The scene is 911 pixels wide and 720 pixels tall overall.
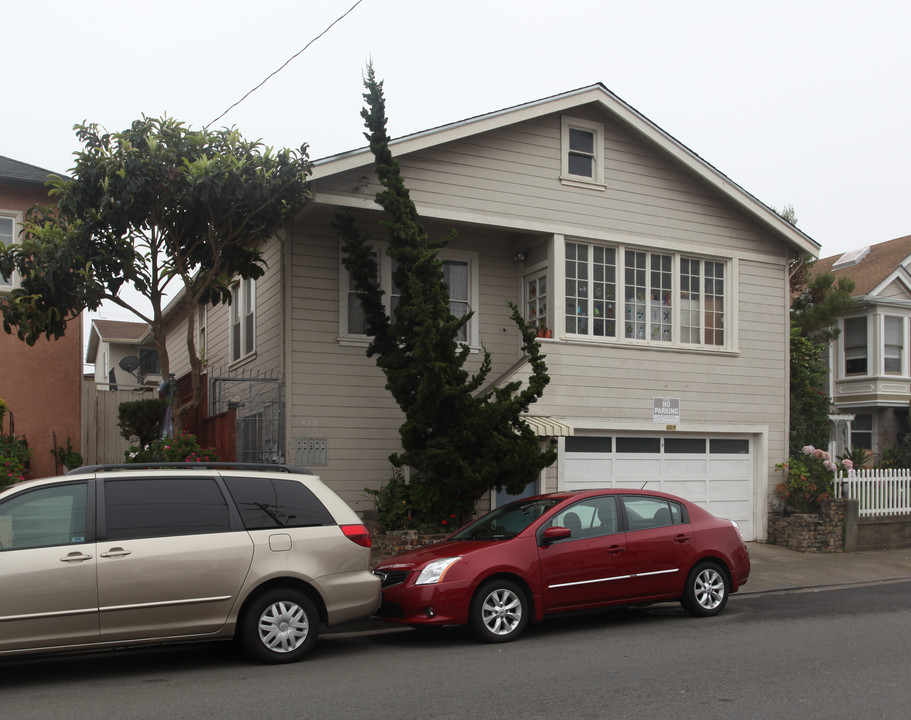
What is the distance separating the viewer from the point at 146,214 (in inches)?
465

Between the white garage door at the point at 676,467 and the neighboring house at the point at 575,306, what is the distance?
31 mm

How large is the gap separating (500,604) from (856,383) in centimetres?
2166

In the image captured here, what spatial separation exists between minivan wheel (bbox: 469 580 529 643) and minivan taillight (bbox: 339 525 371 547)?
124 centimetres

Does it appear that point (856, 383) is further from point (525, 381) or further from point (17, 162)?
point (17, 162)

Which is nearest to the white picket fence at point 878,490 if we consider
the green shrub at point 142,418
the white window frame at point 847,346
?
the white window frame at point 847,346

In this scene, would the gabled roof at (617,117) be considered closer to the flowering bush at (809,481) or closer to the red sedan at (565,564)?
the flowering bush at (809,481)

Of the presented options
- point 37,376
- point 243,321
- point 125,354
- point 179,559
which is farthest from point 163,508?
point 125,354

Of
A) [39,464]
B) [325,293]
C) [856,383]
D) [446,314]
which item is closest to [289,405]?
[325,293]

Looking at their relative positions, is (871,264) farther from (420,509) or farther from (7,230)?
(7,230)

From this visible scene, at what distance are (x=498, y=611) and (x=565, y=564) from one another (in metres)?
0.86

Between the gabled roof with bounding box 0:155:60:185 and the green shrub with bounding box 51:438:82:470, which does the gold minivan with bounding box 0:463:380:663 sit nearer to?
the green shrub with bounding box 51:438:82:470

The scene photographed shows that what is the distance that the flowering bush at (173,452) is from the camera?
459 inches

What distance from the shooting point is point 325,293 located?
47.2ft

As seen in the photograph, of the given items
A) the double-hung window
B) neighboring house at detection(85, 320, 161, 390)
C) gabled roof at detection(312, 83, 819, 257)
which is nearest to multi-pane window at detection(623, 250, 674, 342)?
gabled roof at detection(312, 83, 819, 257)
